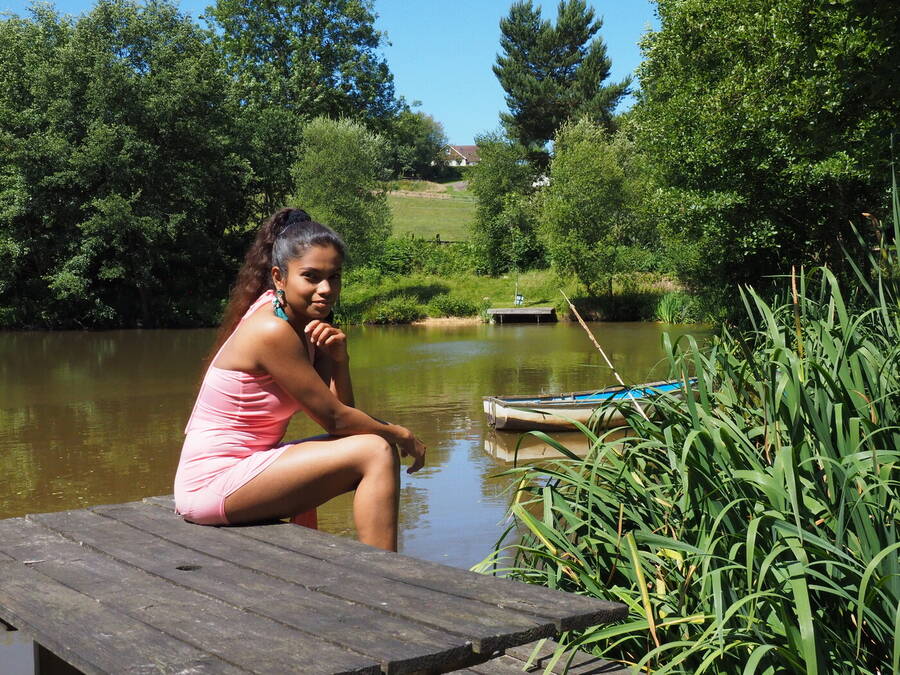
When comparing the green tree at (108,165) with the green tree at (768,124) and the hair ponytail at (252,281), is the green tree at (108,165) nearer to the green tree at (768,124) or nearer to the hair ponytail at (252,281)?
the green tree at (768,124)

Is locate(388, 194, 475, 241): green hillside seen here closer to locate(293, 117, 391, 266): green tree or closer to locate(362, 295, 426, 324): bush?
locate(293, 117, 391, 266): green tree

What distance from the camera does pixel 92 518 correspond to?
286 centimetres

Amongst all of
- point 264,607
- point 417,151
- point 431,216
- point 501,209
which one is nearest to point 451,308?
point 501,209

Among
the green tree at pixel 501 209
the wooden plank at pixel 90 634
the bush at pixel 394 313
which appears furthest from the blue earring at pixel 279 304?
the green tree at pixel 501 209

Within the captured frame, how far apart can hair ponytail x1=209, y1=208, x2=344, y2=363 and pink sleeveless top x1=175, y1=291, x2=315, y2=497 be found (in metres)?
0.20

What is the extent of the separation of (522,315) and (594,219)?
13.7ft

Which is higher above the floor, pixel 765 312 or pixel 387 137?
pixel 387 137

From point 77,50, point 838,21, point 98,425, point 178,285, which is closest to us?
point 838,21

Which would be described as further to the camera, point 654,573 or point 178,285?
point 178,285

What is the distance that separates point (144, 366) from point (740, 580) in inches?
798

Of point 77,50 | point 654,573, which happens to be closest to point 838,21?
point 654,573

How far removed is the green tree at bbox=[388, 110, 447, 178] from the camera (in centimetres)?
6729

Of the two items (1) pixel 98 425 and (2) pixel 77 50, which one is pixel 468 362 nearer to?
(1) pixel 98 425

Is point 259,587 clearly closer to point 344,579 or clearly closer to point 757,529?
point 344,579
